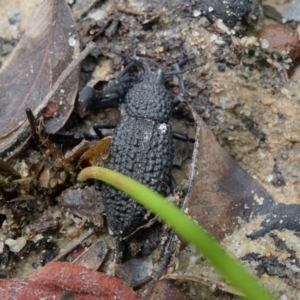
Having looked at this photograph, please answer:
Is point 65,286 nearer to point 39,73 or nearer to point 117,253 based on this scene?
point 117,253

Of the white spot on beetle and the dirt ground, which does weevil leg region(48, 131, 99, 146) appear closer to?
the dirt ground

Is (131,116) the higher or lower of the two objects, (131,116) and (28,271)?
the higher

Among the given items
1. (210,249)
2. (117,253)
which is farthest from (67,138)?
(210,249)

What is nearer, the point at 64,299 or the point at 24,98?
the point at 64,299

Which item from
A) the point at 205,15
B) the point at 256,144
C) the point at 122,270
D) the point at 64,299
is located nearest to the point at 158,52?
the point at 205,15

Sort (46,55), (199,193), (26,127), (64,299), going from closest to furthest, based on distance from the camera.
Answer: (64,299) < (199,193) < (26,127) < (46,55)

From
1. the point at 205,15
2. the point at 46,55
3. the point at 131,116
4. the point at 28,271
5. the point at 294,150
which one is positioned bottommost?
the point at 294,150

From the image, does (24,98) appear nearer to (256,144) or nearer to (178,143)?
Answer: (178,143)

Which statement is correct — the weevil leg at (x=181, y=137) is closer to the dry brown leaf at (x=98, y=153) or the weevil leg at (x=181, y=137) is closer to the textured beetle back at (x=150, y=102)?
the textured beetle back at (x=150, y=102)

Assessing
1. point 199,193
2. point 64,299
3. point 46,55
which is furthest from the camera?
point 46,55
